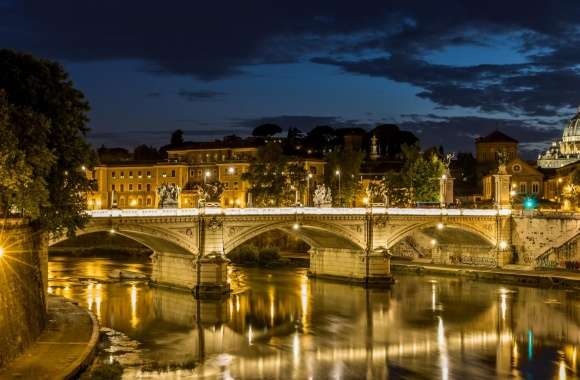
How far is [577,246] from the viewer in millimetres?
65438

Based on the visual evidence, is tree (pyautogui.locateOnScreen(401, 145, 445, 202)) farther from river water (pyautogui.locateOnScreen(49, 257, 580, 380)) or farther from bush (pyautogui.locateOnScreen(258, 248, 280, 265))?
river water (pyautogui.locateOnScreen(49, 257, 580, 380))

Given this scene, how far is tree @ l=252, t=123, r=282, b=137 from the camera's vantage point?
143 metres

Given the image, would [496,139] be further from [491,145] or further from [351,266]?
[351,266]

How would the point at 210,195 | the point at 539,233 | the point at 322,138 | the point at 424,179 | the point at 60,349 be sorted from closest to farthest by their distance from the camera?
the point at 60,349 → the point at 210,195 → the point at 539,233 → the point at 424,179 → the point at 322,138

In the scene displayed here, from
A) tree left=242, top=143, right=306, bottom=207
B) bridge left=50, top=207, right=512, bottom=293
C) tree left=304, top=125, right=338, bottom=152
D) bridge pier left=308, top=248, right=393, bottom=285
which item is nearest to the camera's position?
bridge left=50, top=207, right=512, bottom=293

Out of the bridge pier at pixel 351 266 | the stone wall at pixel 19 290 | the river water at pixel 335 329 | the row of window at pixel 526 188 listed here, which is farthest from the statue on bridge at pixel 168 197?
the row of window at pixel 526 188

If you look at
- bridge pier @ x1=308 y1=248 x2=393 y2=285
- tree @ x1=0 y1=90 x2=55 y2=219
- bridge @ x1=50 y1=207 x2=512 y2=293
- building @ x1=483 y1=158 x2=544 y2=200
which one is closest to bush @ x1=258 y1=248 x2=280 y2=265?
bridge pier @ x1=308 y1=248 x2=393 y2=285

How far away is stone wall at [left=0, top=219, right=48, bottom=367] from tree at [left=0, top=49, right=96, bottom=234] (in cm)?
116

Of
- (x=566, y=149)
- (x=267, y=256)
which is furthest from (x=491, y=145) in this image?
(x=267, y=256)

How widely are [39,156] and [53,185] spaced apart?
4.34 metres

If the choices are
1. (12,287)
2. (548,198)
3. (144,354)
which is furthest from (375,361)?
(548,198)

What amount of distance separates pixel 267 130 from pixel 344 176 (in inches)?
1906

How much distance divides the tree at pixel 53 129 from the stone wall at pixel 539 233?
39922mm

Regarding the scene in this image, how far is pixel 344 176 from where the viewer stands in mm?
96688
